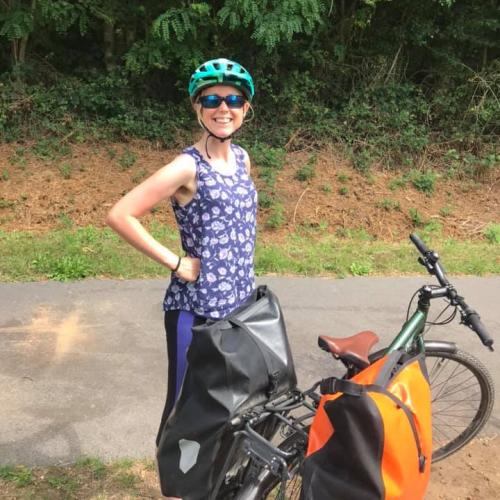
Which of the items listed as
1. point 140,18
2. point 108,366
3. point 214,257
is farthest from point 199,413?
point 140,18

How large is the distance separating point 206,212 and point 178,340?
55 cm

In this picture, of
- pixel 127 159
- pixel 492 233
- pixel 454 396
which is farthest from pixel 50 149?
pixel 454 396

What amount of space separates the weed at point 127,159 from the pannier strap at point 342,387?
707cm

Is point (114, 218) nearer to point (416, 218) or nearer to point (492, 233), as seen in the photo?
point (416, 218)

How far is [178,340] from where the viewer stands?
2.21m

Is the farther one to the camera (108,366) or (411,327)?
(108,366)

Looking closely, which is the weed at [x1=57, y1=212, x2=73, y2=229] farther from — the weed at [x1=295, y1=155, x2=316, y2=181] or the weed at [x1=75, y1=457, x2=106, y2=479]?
the weed at [x1=75, y1=457, x2=106, y2=479]

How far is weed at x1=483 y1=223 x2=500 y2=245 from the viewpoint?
23.9 feet

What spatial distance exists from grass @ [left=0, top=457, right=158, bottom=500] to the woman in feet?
2.43

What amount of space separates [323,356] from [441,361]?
125cm

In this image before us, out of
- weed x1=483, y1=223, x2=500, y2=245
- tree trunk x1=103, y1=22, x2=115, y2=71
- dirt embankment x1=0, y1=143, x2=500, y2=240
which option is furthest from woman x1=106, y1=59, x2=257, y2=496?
tree trunk x1=103, y1=22, x2=115, y2=71

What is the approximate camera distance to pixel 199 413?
72.1 inches

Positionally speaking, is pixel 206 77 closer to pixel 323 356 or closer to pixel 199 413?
pixel 199 413

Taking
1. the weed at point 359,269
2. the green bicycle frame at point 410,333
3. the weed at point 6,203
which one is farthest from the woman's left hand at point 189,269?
the weed at point 6,203
